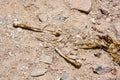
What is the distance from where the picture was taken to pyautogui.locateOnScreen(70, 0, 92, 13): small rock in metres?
3.26

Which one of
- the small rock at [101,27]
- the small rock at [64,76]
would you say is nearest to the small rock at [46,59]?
the small rock at [64,76]

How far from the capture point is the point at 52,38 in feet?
9.83

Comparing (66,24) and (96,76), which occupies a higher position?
(66,24)

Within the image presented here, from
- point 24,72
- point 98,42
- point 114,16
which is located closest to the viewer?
point 24,72

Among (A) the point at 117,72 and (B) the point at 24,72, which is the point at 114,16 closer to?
(A) the point at 117,72

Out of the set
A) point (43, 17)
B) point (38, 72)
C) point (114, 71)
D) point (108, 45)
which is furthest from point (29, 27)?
point (114, 71)

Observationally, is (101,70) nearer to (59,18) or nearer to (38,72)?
(38,72)

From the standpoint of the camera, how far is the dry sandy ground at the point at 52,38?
280cm

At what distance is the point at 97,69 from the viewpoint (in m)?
2.85

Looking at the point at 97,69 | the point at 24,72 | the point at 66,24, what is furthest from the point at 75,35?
the point at 24,72

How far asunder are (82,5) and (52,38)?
479 mm

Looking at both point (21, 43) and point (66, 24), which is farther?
point (66, 24)

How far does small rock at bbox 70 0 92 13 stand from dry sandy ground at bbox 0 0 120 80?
39mm

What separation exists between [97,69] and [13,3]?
96 cm
